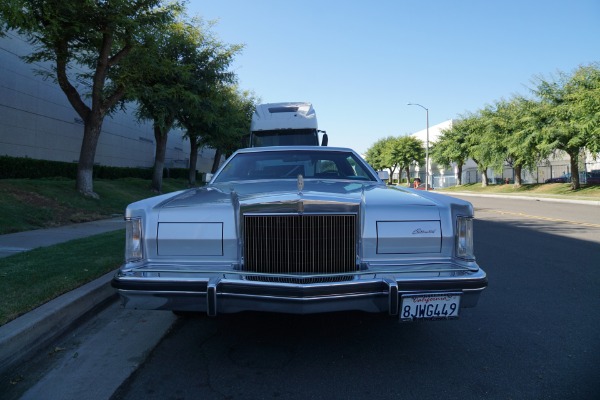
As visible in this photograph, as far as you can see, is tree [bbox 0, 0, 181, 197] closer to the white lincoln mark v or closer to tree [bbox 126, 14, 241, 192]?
tree [bbox 126, 14, 241, 192]

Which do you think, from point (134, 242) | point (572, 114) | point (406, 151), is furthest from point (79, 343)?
point (406, 151)

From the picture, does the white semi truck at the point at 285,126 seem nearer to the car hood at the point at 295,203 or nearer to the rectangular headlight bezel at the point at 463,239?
the car hood at the point at 295,203

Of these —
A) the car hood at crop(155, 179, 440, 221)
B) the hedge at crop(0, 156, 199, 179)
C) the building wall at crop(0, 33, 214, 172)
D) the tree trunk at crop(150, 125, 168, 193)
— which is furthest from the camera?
the tree trunk at crop(150, 125, 168, 193)

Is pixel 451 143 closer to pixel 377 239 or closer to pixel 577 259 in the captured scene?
pixel 577 259

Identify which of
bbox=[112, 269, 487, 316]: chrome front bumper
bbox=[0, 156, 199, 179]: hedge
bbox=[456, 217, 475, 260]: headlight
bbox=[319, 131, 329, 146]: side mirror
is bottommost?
bbox=[112, 269, 487, 316]: chrome front bumper

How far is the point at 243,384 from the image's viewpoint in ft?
9.97

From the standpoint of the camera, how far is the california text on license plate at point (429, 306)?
118 inches

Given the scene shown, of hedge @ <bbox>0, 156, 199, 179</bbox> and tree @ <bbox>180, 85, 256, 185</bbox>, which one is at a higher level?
tree @ <bbox>180, 85, 256, 185</bbox>

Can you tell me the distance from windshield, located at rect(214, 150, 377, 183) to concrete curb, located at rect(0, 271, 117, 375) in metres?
1.83

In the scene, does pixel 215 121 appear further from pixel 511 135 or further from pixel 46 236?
pixel 511 135

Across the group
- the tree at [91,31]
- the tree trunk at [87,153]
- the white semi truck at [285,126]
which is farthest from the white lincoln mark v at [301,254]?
the tree trunk at [87,153]

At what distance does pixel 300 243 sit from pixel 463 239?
1.22 metres

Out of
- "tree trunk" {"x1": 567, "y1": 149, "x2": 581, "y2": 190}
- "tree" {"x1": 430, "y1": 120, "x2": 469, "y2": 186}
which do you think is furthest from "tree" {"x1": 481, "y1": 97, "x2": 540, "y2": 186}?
"tree" {"x1": 430, "y1": 120, "x2": 469, "y2": 186}

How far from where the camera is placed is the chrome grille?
3.18 meters
